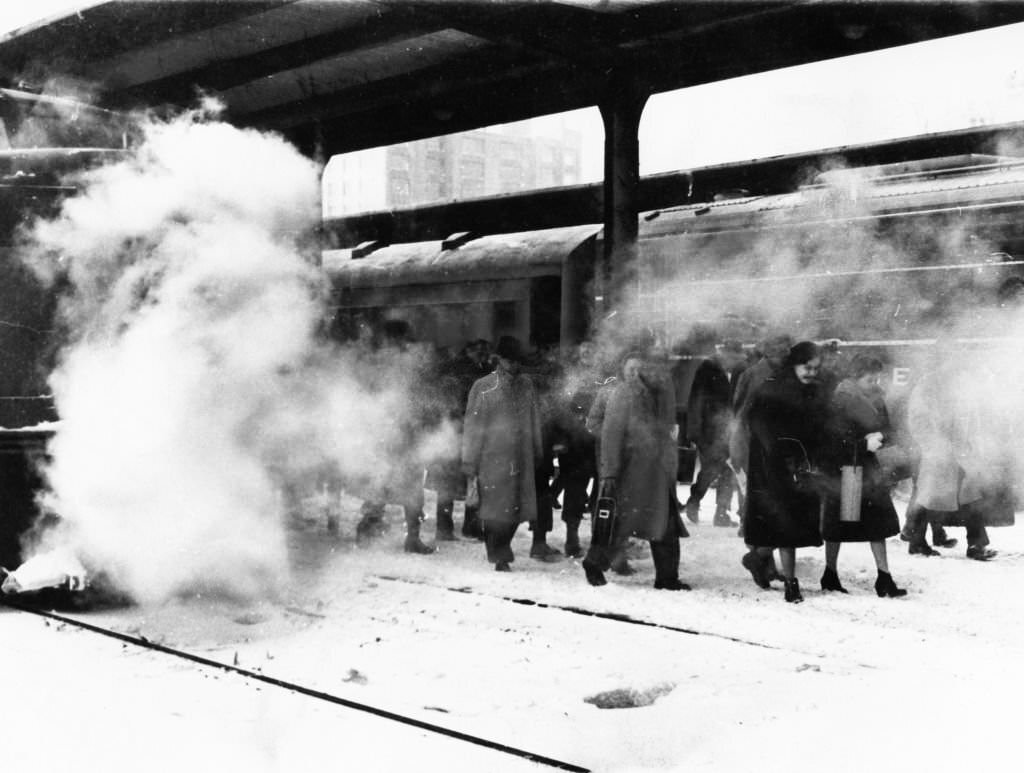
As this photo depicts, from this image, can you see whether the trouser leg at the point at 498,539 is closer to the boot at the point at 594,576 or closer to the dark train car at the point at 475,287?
the boot at the point at 594,576

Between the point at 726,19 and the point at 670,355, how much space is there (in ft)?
17.7

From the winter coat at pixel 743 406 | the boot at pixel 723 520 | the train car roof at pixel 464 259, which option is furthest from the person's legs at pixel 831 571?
the train car roof at pixel 464 259

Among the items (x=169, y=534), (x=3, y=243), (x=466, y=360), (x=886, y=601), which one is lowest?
(x=886, y=601)

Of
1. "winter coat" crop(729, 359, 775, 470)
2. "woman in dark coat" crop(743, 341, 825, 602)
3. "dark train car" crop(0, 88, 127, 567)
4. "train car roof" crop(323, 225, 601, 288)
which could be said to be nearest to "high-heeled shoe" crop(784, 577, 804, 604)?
"woman in dark coat" crop(743, 341, 825, 602)

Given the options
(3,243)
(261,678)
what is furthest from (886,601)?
(3,243)

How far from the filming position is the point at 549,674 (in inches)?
197

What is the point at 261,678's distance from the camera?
4820mm

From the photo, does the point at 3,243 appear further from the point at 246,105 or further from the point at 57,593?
the point at 246,105

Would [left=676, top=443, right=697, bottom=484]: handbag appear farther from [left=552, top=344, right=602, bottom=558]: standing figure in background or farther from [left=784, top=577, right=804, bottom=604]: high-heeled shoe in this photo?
[left=784, top=577, right=804, bottom=604]: high-heeled shoe

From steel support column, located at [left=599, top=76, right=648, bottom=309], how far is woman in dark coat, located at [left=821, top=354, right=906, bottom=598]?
2.64 metres

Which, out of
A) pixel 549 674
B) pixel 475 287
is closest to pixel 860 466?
pixel 549 674

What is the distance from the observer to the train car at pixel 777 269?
10.0 metres

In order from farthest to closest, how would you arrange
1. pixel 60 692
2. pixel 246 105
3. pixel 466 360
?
pixel 246 105
pixel 466 360
pixel 60 692

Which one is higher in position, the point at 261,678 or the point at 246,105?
the point at 246,105
